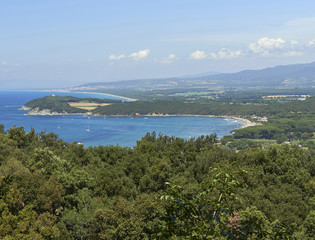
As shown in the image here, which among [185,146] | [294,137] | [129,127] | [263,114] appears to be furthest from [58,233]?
[263,114]

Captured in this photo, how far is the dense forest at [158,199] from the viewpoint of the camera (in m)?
4.66

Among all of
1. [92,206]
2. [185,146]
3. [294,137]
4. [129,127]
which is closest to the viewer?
[92,206]

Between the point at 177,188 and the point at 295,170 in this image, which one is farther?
the point at 295,170

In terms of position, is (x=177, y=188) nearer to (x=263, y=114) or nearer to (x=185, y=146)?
(x=185, y=146)

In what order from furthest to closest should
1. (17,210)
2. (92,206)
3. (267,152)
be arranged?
(267,152), (92,206), (17,210)

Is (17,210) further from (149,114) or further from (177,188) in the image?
(149,114)

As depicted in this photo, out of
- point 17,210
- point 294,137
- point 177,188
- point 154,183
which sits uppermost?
point 177,188

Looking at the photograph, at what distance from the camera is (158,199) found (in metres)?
7.45

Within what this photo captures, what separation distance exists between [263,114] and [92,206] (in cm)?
11444

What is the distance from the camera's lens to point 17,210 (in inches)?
565

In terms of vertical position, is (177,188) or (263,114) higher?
(177,188)

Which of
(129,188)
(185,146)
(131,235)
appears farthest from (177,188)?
(185,146)

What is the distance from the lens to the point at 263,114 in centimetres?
11988

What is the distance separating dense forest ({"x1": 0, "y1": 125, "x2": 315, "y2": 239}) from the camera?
4.66m
